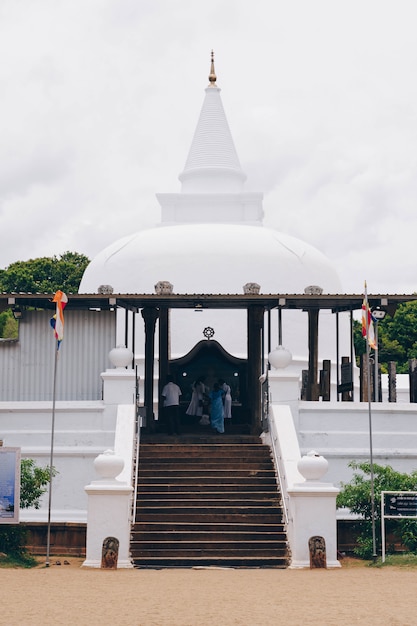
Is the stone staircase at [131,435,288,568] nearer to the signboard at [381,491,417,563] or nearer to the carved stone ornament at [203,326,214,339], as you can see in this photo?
the signboard at [381,491,417,563]

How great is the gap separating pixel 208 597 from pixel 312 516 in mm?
4830

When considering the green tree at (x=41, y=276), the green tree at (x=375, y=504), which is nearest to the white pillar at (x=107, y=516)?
the green tree at (x=375, y=504)

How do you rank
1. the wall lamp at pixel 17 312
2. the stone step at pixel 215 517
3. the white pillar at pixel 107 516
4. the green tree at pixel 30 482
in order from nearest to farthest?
the white pillar at pixel 107 516
the stone step at pixel 215 517
the green tree at pixel 30 482
the wall lamp at pixel 17 312

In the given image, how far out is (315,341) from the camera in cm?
2869

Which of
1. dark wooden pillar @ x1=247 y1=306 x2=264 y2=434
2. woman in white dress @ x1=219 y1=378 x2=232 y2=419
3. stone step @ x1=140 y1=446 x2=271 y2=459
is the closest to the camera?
stone step @ x1=140 y1=446 x2=271 y2=459

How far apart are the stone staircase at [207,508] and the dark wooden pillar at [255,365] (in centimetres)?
152

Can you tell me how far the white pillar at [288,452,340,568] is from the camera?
2030 centimetres

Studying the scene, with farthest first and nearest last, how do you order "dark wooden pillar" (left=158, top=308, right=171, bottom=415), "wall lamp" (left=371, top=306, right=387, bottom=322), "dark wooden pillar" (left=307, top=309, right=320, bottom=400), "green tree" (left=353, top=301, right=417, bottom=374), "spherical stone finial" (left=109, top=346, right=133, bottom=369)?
"green tree" (left=353, top=301, right=417, bottom=374) < "dark wooden pillar" (left=307, top=309, right=320, bottom=400) < "dark wooden pillar" (left=158, top=308, right=171, bottom=415) < "wall lamp" (left=371, top=306, right=387, bottom=322) < "spherical stone finial" (left=109, top=346, right=133, bottom=369)

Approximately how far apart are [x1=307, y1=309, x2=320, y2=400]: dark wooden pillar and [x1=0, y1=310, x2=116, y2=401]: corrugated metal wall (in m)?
4.60

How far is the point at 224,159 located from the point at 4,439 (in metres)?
18.0

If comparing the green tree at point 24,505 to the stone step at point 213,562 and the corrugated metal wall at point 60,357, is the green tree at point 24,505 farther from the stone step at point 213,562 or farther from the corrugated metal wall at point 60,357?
the corrugated metal wall at point 60,357

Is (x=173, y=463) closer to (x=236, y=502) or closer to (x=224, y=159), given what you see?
(x=236, y=502)

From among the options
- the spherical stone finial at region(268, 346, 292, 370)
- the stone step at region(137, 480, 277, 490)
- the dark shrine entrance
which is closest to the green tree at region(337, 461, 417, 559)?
the stone step at region(137, 480, 277, 490)

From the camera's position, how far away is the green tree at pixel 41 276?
61.5 metres
